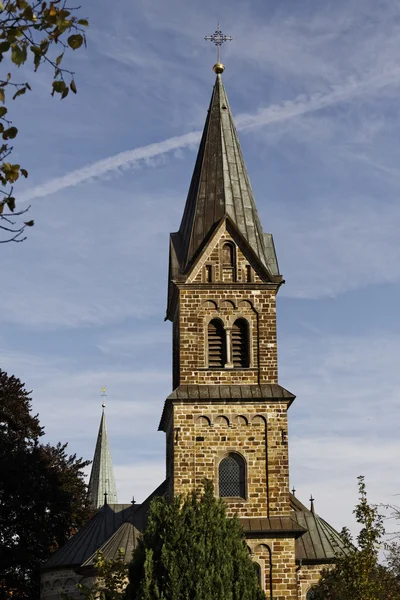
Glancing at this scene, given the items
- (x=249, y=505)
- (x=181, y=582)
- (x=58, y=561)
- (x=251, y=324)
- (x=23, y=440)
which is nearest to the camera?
(x=181, y=582)

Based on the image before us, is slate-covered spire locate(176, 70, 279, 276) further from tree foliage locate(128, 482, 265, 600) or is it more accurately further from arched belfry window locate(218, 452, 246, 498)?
tree foliage locate(128, 482, 265, 600)

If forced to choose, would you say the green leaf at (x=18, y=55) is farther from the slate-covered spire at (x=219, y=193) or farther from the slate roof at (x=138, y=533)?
the slate-covered spire at (x=219, y=193)

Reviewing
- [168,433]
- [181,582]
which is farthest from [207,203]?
[181,582]

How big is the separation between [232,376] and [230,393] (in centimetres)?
71

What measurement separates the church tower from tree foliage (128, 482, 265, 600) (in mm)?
5389

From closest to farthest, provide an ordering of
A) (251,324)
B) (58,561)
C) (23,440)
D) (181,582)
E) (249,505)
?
(181,582) < (249,505) < (251,324) < (58,561) < (23,440)

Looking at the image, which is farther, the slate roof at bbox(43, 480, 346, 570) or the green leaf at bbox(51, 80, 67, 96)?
the slate roof at bbox(43, 480, 346, 570)

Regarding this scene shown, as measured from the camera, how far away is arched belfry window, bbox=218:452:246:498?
3175cm

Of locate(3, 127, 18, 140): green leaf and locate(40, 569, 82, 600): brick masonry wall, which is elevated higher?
locate(3, 127, 18, 140): green leaf

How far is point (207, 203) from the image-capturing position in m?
35.8

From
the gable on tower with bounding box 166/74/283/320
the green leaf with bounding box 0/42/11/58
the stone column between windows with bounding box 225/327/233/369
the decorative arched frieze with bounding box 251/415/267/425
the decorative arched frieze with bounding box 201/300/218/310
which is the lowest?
the green leaf with bounding box 0/42/11/58

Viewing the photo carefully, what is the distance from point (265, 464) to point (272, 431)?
116 centimetres

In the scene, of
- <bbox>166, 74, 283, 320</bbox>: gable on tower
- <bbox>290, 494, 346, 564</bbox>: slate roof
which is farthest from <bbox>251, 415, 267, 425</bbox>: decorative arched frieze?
<bbox>166, 74, 283, 320</bbox>: gable on tower

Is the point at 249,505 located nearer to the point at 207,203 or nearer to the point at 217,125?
the point at 207,203
